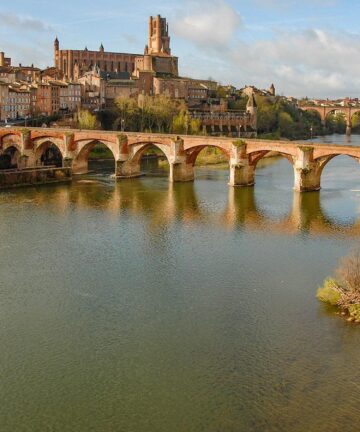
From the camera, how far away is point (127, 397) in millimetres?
13344

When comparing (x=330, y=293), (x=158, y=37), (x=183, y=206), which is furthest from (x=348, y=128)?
(x=330, y=293)

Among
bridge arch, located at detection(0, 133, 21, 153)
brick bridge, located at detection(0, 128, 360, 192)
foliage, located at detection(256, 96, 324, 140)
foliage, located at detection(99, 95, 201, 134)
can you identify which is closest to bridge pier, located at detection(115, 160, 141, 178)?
brick bridge, located at detection(0, 128, 360, 192)

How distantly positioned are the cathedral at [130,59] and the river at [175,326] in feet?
233

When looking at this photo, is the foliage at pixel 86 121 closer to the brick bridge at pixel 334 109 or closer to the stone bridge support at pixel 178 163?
the stone bridge support at pixel 178 163

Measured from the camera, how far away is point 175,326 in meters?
17.0

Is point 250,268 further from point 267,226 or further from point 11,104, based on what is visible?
point 11,104

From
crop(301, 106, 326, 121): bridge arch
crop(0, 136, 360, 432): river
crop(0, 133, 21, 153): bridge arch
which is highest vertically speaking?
crop(301, 106, 326, 121): bridge arch

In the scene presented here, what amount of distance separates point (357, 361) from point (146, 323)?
19.4ft

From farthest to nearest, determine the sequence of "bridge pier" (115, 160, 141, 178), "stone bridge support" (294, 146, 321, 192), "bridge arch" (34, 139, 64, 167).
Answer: "bridge arch" (34, 139, 64, 167)
"bridge pier" (115, 160, 141, 178)
"stone bridge support" (294, 146, 321, 192)

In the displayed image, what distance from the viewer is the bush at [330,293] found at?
1814 centimetres

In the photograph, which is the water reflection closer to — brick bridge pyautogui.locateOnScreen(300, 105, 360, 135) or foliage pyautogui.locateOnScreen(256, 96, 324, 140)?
foliage pyautogui.locateOnScreen(256, 96, 324, 140)

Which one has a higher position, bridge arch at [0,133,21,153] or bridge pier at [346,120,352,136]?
bridge pier at [346,120,352,136]

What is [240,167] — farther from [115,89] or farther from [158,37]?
[158,37]

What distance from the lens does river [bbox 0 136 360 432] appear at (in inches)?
A: 507
